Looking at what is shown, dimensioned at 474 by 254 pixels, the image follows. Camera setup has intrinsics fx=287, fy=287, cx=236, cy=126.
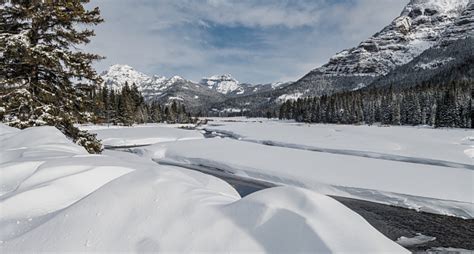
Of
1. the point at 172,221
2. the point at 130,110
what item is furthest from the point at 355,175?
the point at 130,110

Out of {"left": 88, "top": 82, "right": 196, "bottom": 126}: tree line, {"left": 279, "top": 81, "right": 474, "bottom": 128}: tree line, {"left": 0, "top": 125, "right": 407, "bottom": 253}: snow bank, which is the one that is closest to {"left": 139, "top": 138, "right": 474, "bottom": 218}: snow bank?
{"left": 0, "top": 125, "right": 407, "bottom": 253}: snow bank

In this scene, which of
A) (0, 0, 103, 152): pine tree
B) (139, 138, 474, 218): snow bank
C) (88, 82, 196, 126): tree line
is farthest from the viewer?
(88, 82, 196, 126): tree line

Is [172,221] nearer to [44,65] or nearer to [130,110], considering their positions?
[44,65]

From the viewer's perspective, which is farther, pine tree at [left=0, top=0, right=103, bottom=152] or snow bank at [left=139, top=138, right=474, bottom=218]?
snow bank at [left=139, top=138, right=474, bottom=218]

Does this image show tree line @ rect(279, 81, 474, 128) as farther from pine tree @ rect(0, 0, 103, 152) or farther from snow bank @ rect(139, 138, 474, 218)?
pine tree @ rect(0, 0, 103, 152)

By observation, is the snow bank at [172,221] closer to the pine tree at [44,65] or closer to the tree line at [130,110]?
the pine tree at [44,65]

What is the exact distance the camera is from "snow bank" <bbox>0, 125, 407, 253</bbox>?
3008 mm

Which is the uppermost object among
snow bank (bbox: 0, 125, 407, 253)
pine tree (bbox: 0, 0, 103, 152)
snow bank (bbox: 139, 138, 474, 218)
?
pine tree (bbox: 0, 0, 103, 152)

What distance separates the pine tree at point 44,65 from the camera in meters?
8.29

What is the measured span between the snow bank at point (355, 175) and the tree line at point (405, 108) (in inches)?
2293

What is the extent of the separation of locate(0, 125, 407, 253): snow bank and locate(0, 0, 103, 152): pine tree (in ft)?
17.5

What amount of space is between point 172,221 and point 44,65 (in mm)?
7965

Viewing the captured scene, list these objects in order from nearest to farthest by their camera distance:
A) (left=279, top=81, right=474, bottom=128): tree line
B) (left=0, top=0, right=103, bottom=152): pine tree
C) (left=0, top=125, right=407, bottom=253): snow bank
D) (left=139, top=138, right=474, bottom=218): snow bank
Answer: (left=0, top=125, right=407, bottom=253): snow bank < (left=0, top=0, right=103, bottom=152): pine tree < (left=139, top=138, right=474, bottom=218): snow bank < (left=279, top=81, right=474, bottom=128): tree line

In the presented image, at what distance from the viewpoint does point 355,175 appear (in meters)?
16.3
